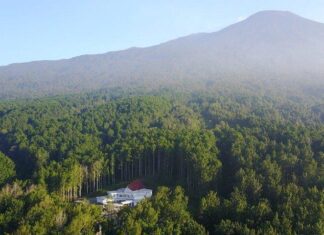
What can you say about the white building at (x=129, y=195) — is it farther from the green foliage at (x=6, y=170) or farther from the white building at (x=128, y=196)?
the green foliage at (x=6, y=170)

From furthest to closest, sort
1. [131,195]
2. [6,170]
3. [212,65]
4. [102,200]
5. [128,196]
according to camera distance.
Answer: [212,65]
[6,170]
[128,196]
[131,195]
[102,200]

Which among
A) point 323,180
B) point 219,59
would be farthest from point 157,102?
point 219,59

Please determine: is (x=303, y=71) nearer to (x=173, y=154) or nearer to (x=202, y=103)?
(x=202, y=103)

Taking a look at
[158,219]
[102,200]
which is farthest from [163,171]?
[158,219]

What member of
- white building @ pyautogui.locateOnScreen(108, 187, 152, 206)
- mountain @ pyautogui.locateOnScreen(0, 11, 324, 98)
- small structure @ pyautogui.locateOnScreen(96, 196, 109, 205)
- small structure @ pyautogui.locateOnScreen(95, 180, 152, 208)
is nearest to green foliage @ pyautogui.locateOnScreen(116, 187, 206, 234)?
small structure @ pyautogui.locateOnScreen(95, 180, 152, 208)

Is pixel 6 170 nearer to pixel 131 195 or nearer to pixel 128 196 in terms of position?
pixel 128 196
